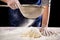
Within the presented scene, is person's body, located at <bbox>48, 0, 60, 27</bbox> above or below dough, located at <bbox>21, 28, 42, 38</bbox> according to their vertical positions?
above

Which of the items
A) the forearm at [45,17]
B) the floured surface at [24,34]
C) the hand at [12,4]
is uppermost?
the hand at [12,4]

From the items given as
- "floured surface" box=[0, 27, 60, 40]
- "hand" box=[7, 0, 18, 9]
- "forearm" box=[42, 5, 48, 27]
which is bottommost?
"floured surface" box=[0, 27, 60, 40]

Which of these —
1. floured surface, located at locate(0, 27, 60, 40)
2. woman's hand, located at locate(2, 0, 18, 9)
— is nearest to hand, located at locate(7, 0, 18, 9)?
woman's hand, located at locate(2, 0, 18, 9)

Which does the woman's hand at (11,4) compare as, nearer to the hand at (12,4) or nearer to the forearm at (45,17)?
the hand at (12,4)

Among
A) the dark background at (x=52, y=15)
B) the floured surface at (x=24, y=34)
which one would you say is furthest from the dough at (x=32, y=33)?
the dark background at (x=52, y=15)

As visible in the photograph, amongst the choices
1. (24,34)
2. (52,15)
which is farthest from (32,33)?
(52,15)

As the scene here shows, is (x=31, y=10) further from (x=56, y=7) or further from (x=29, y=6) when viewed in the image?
(x=56, y=7)

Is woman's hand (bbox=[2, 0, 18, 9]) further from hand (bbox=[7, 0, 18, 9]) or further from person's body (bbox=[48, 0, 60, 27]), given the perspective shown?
person's body (bbox=[48, 0, 60, 27])

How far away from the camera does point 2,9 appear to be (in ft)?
2.79

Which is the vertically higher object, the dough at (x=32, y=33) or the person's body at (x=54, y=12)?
the person's body at (x=54, y=12)

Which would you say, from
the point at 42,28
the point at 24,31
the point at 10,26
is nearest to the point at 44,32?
the point at 42,28

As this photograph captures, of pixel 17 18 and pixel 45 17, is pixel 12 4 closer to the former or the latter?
pixel 17 18

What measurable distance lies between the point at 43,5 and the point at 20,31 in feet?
0.80

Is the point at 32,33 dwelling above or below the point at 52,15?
below
